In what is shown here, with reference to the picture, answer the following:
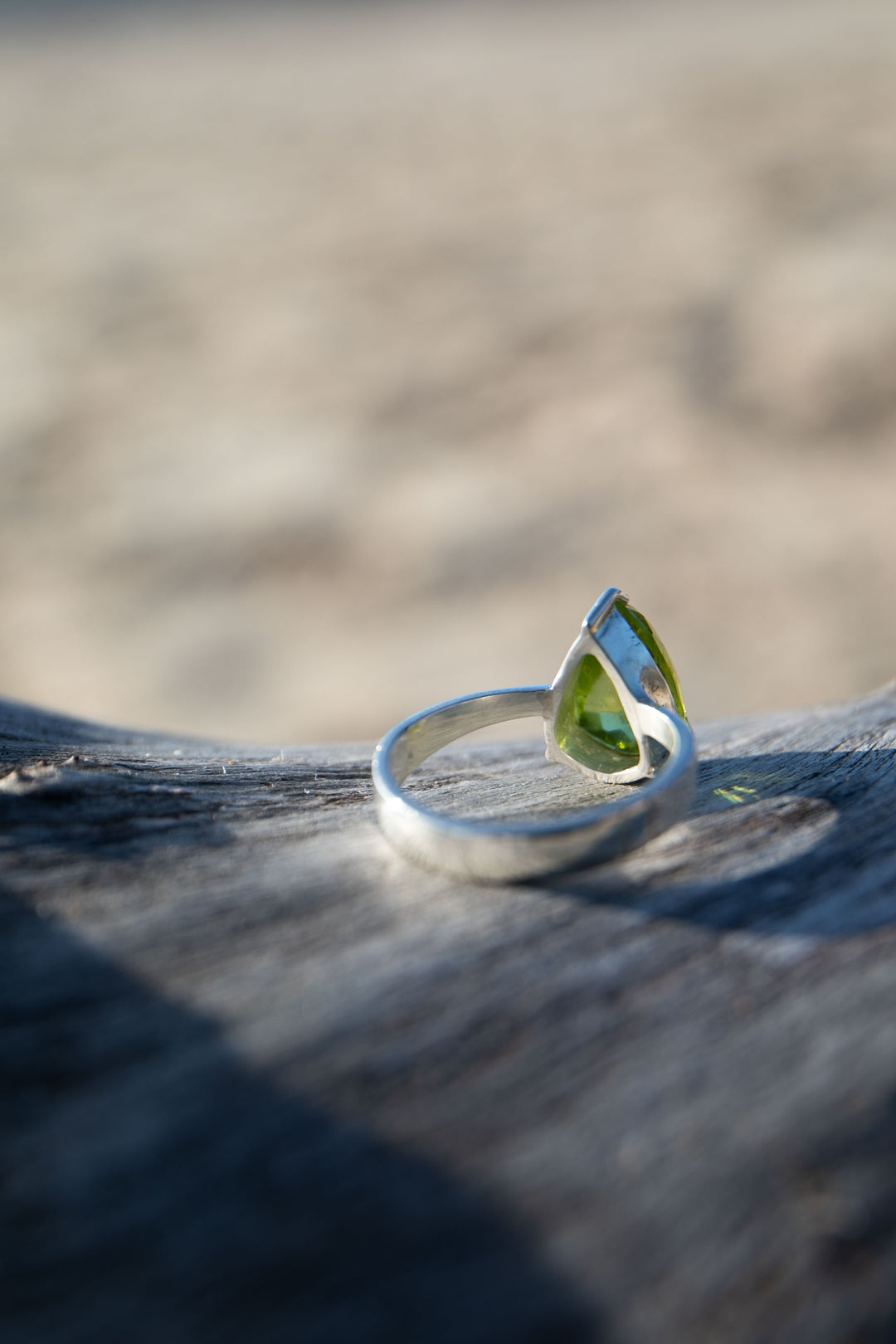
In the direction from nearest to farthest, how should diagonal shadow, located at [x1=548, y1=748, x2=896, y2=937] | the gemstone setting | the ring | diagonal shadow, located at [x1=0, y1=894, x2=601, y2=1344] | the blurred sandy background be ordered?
diagonal shadow, located at [x1=0, y1=894, x2=601, y2=1344] → diagonal shadow, located at [x1=548, y1=748, x2=896, y2=937] → the ring → the gemstone setting → the blurred sandy background

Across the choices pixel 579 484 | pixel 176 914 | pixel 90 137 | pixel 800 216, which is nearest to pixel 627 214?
pixel 800 216

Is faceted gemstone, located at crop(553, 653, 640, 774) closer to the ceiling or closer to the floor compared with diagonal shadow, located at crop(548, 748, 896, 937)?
closer to the ceiling

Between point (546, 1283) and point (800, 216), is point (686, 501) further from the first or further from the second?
point (546, 1283)

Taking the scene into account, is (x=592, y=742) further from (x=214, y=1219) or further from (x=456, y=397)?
(x=456, y=397)

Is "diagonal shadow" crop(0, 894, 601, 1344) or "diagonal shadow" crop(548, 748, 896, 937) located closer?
"diagonal shadow" crop(0, 894, 601, 1344)

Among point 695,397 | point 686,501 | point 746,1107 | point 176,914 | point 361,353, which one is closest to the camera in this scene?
point 746,1107

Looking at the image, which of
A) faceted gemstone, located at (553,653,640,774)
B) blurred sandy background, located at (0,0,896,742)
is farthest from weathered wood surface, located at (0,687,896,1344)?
blurred sandy background, located at (0,0,896,742)

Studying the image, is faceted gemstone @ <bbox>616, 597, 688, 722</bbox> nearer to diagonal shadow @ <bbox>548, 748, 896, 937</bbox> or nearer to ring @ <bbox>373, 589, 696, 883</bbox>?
ring @ <bbox>373, 589, 696, 883</bbox>

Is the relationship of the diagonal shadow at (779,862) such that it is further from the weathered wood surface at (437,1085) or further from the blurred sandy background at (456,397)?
the blurred sandy background at (456,397)
